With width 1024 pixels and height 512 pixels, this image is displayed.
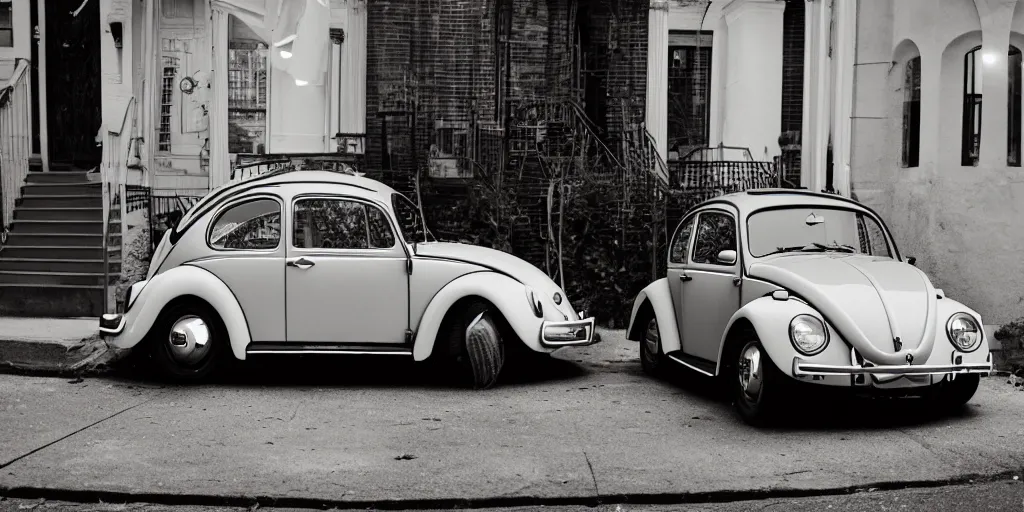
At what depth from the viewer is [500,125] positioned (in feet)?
39.7

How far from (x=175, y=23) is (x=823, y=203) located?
819cm

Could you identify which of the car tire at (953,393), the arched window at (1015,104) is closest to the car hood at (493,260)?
the car tire at (953,393)

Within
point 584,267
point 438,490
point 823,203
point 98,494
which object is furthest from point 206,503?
point 584,267

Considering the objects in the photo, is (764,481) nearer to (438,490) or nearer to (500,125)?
(438,490)

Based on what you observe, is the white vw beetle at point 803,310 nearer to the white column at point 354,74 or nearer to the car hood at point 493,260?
the car hood at point 493,260

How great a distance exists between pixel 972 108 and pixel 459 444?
276 inches

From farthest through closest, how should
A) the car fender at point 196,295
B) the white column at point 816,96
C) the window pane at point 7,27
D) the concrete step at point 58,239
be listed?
the window pane at point 7,27 → the concrete step at point 58,239 → the white column at point 816,96 → the car fender at point 196,295

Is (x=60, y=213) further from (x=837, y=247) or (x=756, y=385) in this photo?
(x=837, y=247)

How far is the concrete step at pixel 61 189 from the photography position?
489 inches

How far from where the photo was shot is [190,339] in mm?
8375

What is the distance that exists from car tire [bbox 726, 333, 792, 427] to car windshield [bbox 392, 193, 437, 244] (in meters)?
2.96

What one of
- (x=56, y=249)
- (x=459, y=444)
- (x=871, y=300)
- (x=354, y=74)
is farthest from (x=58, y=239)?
(x=871, y=300)

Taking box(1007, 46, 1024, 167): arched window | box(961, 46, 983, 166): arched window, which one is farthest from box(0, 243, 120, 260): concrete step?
box(1007, 46, 1024, 167): arched window

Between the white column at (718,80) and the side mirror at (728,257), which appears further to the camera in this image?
the white column at (718,80)
